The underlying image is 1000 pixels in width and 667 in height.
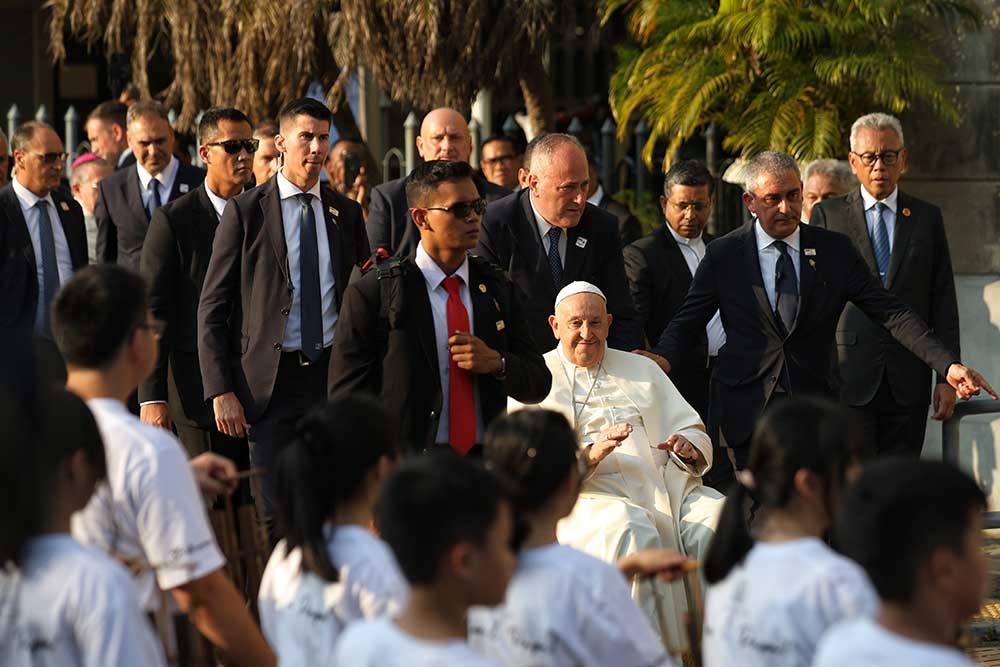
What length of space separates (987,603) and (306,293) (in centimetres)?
342

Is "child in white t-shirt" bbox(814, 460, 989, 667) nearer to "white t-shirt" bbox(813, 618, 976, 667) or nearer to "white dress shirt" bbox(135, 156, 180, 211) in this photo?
"white t-shirt" bbox(813, 618, 976, 667)

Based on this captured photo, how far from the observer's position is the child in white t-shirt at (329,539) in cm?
393

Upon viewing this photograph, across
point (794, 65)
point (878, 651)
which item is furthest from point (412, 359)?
point (794, 65)

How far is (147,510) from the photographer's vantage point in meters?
3.99

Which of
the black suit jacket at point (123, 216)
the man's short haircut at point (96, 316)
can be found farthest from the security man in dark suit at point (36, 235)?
the man's short haircut at point (96, 316)

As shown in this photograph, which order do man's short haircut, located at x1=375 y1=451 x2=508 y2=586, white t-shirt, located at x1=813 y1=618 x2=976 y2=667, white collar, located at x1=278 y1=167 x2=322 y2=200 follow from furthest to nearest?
white collar, located at x1=278 y1=167 x2=322 y2=200 < man's short haircut, located at x1=375 y1=451 x2=508 y2=586 < white t-shirt, located at x1=813 y1=618 x2=976 y2=667

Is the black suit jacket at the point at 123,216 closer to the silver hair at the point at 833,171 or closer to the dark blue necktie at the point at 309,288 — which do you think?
the dark blue necktie at the point at 309,288

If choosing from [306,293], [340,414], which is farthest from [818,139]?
[340,414]

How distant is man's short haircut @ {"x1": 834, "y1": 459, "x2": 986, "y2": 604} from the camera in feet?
10.4

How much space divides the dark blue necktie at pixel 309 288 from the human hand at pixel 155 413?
0.79m

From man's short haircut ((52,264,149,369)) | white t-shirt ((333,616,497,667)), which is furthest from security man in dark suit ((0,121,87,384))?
white t-shirt ((333,616,497,667))

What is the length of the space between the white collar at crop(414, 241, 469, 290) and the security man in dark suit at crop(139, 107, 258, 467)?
1.51 metres

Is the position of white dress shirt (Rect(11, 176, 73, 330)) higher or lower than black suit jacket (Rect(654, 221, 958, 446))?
higher

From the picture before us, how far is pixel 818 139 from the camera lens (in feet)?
34.0
